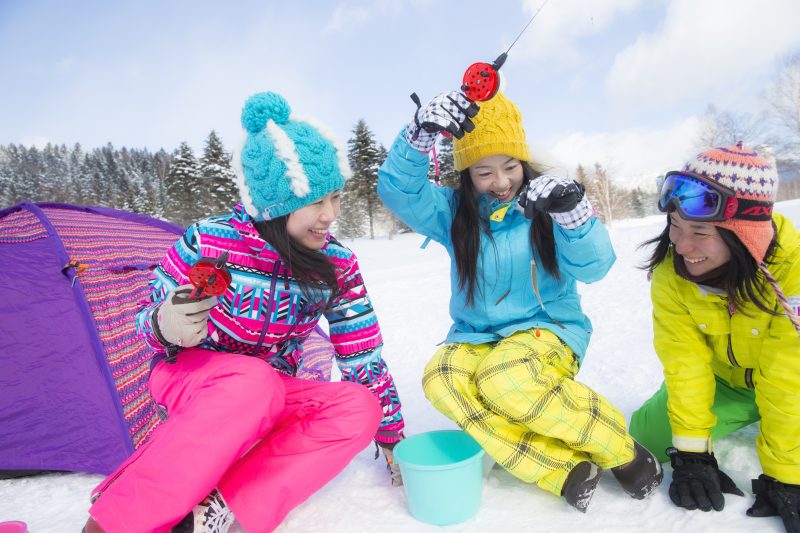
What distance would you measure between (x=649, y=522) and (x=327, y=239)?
139 cm

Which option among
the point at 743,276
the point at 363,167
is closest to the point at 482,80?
the point at 743,276

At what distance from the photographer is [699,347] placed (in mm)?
1653

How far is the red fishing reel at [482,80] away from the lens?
5.45ft

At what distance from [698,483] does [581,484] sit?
14.6 inches

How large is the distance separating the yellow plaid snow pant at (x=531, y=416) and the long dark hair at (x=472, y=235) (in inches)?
14.1

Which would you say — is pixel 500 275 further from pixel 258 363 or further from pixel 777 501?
pixel 777 501

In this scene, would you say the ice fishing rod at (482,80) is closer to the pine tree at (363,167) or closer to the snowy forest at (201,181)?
the snowy forest at (201,181)

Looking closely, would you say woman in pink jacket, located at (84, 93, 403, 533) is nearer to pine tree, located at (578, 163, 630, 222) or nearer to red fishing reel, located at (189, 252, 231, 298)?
red fishing reel, located at (189, 252, 231, 298)

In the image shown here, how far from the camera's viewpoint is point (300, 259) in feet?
5.46

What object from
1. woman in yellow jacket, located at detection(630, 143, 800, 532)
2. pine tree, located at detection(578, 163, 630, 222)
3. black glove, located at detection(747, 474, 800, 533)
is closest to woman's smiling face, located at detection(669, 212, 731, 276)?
woman in yellow jacket, located at detection(630, 143, 800, 532)

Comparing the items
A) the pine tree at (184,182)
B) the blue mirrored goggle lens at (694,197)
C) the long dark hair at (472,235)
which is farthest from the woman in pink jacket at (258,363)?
the pine tree at (184,182)

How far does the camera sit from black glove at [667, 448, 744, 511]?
1.49m

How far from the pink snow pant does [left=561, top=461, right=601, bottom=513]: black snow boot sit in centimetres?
66

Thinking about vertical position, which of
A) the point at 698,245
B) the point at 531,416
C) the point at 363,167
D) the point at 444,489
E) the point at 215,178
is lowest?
the point at 444,489
